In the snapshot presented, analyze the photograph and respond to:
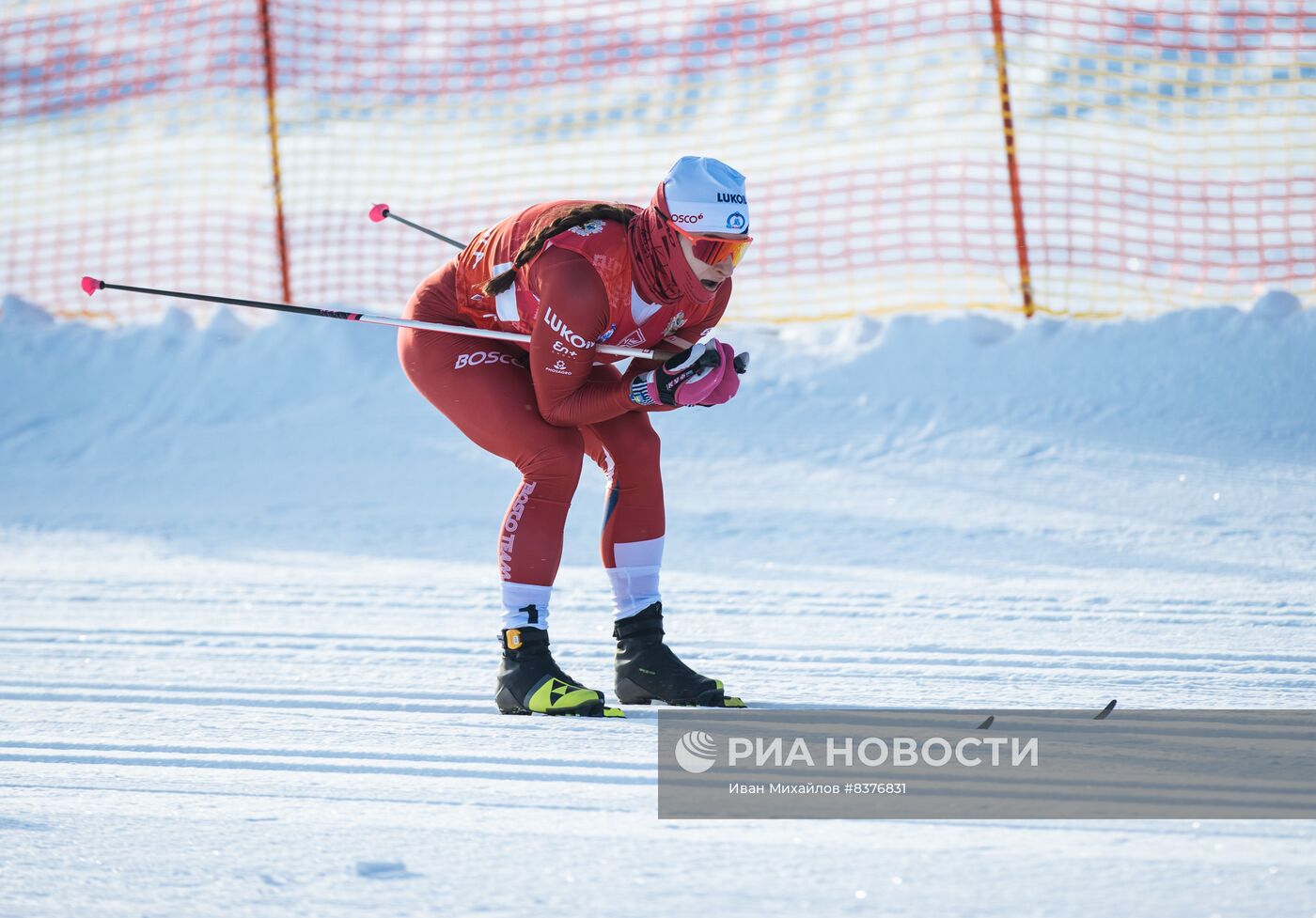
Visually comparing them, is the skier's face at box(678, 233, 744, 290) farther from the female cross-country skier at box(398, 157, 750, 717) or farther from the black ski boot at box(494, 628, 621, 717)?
the black ski boot at box(494, 628, 621, 717)

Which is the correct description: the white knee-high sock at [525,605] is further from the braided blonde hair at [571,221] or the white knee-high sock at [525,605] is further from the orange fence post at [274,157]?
the orange fence post at [274,157]

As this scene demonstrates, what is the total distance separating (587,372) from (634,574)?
600 millimetres

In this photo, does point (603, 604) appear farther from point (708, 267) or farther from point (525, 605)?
point (708, 267)

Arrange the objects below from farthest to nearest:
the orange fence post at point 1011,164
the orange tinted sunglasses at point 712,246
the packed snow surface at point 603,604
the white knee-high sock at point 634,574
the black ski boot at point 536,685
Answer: the orange fence post at point 1011,164 < the white knee-high sock at point 634,574 < the black ski boot at point 536,685 < the orange tinted sunglasses at point 712,246 < the packed snow surface at point 603,604

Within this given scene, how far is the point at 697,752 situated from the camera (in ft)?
10.7

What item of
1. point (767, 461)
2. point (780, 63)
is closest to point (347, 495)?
point (767, 461)

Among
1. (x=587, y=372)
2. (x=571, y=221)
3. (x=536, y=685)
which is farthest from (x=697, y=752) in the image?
(x=571, y=221)

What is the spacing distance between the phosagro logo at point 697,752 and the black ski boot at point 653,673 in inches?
17.9

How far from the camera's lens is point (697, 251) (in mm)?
3725

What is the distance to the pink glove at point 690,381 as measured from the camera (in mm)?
3730

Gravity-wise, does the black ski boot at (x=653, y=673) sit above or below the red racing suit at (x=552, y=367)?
below

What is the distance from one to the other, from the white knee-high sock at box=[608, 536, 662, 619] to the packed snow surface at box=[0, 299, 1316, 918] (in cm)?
31

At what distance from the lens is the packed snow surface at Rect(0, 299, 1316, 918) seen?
2.48 m

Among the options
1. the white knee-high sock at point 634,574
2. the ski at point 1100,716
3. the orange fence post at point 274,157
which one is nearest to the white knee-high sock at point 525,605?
the white knee-high sock at point 634,574
